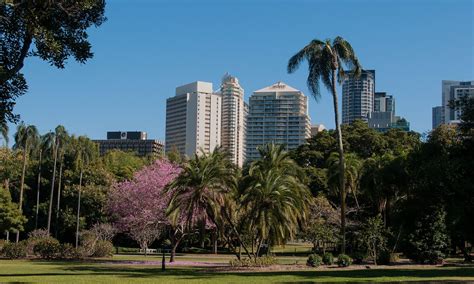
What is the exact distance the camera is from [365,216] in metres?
61.9

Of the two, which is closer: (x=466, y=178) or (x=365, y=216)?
(x=466, y=178)

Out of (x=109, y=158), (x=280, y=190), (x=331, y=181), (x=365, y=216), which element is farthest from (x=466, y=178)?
(x=109, y=158)

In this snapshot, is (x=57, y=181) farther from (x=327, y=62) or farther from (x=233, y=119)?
(x=233, y=119)

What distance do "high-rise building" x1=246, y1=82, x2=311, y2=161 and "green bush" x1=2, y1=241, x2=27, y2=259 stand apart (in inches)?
4748

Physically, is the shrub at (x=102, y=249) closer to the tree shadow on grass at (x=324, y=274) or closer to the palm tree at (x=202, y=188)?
the palm tree at (x=202, y=188)

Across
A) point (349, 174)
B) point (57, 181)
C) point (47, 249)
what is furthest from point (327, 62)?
point (57, 181)

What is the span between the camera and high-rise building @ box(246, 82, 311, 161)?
173 metres

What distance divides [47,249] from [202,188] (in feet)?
65.5

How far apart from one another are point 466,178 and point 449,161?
3.91ft

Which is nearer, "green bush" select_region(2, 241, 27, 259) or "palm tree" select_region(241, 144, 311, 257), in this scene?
"palm tree" select_region(241, 144, 311, 257)

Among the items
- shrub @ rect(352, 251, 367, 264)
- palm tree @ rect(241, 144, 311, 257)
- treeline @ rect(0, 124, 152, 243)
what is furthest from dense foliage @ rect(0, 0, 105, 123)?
treeline @ rect(0, 124, 152, 243)

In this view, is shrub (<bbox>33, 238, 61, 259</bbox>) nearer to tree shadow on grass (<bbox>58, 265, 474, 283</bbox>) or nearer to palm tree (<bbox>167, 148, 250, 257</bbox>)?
palm tree (<bbox>167, 148, 250, 257</bbox>)

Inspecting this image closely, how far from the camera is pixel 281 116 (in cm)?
17175

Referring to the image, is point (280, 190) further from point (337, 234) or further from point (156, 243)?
point (156, 243)
